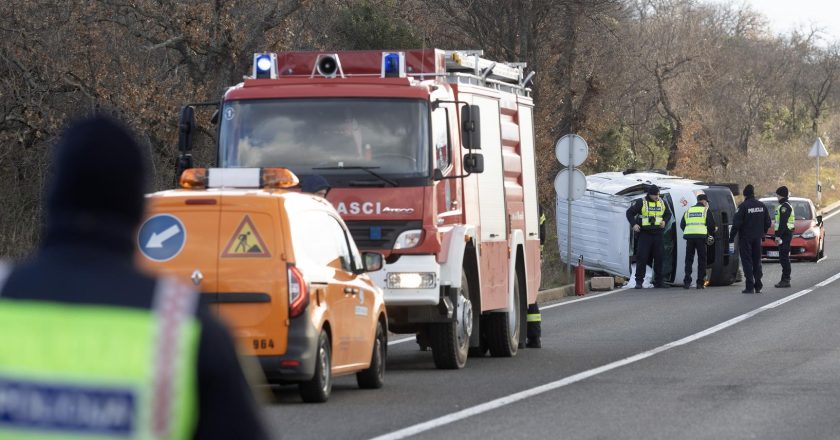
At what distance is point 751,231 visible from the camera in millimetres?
28156

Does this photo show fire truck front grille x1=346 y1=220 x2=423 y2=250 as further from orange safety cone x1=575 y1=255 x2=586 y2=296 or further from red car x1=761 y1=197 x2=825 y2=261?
red car x1=761 y1=197 x2=825 y2=261

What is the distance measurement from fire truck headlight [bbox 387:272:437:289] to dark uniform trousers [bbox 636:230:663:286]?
1581 cm

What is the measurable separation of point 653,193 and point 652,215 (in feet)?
1.61

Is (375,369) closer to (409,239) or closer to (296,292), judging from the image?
(409,239)

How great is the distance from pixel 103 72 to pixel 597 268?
41.3 ft

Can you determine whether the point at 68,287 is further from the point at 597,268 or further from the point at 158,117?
the point at 597,268

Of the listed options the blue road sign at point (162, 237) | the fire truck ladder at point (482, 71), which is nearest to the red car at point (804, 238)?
the fire truck ladder at point (482, 71)

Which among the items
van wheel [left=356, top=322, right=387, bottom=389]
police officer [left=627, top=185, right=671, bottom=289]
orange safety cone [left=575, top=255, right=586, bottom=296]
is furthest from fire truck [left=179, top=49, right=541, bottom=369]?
police officer [left=627, top=185, right=671, bottom=289]

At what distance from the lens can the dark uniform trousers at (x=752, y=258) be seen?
27953mm

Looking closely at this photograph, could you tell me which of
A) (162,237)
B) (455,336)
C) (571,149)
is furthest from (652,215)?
(162,237)

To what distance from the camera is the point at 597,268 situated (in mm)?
31844

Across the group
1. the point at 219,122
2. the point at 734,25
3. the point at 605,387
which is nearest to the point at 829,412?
the point at 605,387

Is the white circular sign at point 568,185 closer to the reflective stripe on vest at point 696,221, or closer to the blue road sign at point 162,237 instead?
the reflective stripe on vest at point 696,221

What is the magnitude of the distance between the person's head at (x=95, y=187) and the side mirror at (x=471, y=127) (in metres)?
11.4
